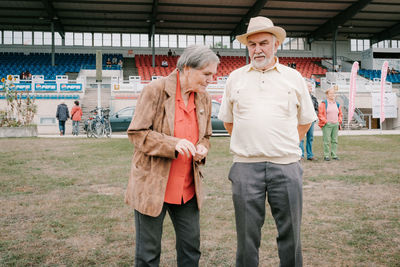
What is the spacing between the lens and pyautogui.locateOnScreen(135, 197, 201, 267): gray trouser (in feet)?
7.49

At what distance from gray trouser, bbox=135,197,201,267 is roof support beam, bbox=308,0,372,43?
103 feet

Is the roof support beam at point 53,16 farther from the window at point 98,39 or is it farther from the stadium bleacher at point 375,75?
the stadium bleacher at point 375,75

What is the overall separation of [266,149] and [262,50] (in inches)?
27.1

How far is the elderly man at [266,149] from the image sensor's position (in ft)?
8.23

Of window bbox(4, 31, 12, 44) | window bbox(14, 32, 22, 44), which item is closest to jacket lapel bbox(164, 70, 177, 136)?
window bbox(14, 32, 22, 44)

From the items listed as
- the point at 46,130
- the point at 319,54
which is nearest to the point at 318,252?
the point at 46,130

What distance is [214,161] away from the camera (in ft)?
28.8

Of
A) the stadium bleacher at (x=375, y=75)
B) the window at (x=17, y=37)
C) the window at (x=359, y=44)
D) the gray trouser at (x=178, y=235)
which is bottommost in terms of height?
the gray trouser at (x=178, y=235)

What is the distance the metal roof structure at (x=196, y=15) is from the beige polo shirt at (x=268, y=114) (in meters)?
27.3

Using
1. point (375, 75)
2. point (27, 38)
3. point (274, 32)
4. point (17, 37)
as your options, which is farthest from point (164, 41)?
point (274, 32)

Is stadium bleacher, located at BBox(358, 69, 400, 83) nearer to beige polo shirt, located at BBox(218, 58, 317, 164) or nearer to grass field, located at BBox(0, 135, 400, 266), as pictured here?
grass field, located at BBox(0, 135, 400, 266)

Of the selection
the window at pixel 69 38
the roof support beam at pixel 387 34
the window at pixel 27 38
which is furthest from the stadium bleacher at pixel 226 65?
the window at pixel 27 38

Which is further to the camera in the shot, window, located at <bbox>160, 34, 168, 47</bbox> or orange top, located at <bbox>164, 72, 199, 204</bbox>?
window, located at <bbox>160, 34, 168, 47</bbox>

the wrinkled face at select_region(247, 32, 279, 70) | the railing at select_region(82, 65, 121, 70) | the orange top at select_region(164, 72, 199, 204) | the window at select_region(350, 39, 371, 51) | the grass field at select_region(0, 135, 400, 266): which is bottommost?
the grass field at select_region(0, 135, 400, 266)
